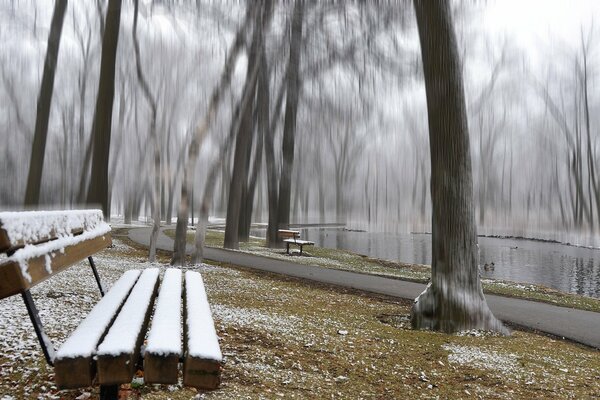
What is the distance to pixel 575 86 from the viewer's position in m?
38.6

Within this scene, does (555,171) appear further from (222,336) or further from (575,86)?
(222,336)

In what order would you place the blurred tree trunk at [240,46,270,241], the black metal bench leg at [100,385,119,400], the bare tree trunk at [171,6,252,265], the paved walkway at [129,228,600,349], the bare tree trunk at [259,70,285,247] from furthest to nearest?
the bare tree trunk at [259,70,285,247] → the blurred tree trunk at [240,46,270,241] → the bare tree trunk at [171,6,252,265] → the paved walkway at [129,228,600,349] → the black metal bench leg at [100,385,119,400]

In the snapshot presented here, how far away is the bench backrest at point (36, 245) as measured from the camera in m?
1.98

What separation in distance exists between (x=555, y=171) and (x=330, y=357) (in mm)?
52950

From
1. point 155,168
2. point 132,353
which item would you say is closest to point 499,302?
point 155,168

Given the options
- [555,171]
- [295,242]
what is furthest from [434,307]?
[555,171]

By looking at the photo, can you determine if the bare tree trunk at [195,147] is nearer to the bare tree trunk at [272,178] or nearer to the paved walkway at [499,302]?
the paved walkway at [499,302]

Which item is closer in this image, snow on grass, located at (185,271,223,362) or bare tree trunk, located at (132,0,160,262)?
snow on grass, located at (185,271,223,362)

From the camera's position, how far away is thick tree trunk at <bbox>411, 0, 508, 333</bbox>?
6.50 m

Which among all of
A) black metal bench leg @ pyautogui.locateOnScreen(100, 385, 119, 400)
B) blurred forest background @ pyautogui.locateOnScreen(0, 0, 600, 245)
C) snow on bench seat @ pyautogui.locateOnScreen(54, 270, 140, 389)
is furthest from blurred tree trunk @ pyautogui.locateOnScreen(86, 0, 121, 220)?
black metal bench leg @ pyautogui.locateOnScreen(100, 385, 119, 400)

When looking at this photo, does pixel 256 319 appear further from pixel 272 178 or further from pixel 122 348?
pixel 272 178

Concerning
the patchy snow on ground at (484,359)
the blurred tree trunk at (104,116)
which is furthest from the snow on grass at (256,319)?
the blurred tree trunk at (104,116)

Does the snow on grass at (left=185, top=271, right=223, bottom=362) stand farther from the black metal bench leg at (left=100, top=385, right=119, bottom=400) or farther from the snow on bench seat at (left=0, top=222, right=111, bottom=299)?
the snow on bench seat at (left=0, top=222, right=111, bottom=299)

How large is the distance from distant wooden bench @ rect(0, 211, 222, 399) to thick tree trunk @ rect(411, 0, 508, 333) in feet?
14.6
